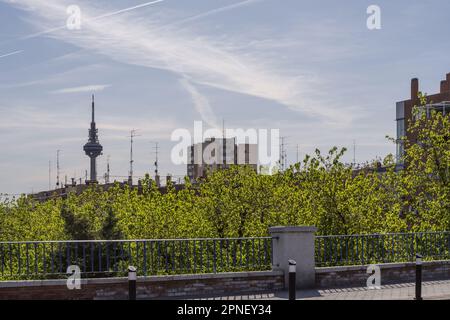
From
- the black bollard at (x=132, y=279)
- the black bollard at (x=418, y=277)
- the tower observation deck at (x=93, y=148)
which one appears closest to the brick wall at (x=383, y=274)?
the black bollard at (x=418, y=277)

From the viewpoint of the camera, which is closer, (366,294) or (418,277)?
(418,277)

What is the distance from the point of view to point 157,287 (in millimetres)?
13023

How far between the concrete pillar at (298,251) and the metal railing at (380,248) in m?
1.18

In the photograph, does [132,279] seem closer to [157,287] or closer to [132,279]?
[132,279]

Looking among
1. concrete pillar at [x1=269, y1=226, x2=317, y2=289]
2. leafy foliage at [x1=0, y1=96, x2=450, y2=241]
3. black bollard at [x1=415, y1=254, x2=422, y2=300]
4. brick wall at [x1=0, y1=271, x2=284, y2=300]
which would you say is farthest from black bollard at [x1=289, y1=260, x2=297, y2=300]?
leafy foliage at [x1=0, y1=96, x2=450, y2=241]

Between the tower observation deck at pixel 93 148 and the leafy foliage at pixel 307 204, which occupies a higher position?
the tower observation deck at pixel 93 148

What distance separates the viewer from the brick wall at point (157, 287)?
12.1m

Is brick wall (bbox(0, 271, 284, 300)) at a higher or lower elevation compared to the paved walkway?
higher

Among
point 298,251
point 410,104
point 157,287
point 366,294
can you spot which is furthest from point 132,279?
point 410,104

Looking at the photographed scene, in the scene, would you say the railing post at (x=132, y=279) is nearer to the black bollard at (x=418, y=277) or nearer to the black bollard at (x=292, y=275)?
the black bollard at (x=292, y=275)

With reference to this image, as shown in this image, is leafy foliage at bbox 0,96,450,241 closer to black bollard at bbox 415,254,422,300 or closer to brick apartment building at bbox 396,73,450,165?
black bollard at bbox 415,254,422,300

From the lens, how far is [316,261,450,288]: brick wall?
14508mm

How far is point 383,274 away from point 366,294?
1.82 m

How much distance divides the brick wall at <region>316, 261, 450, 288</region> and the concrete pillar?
346mm
